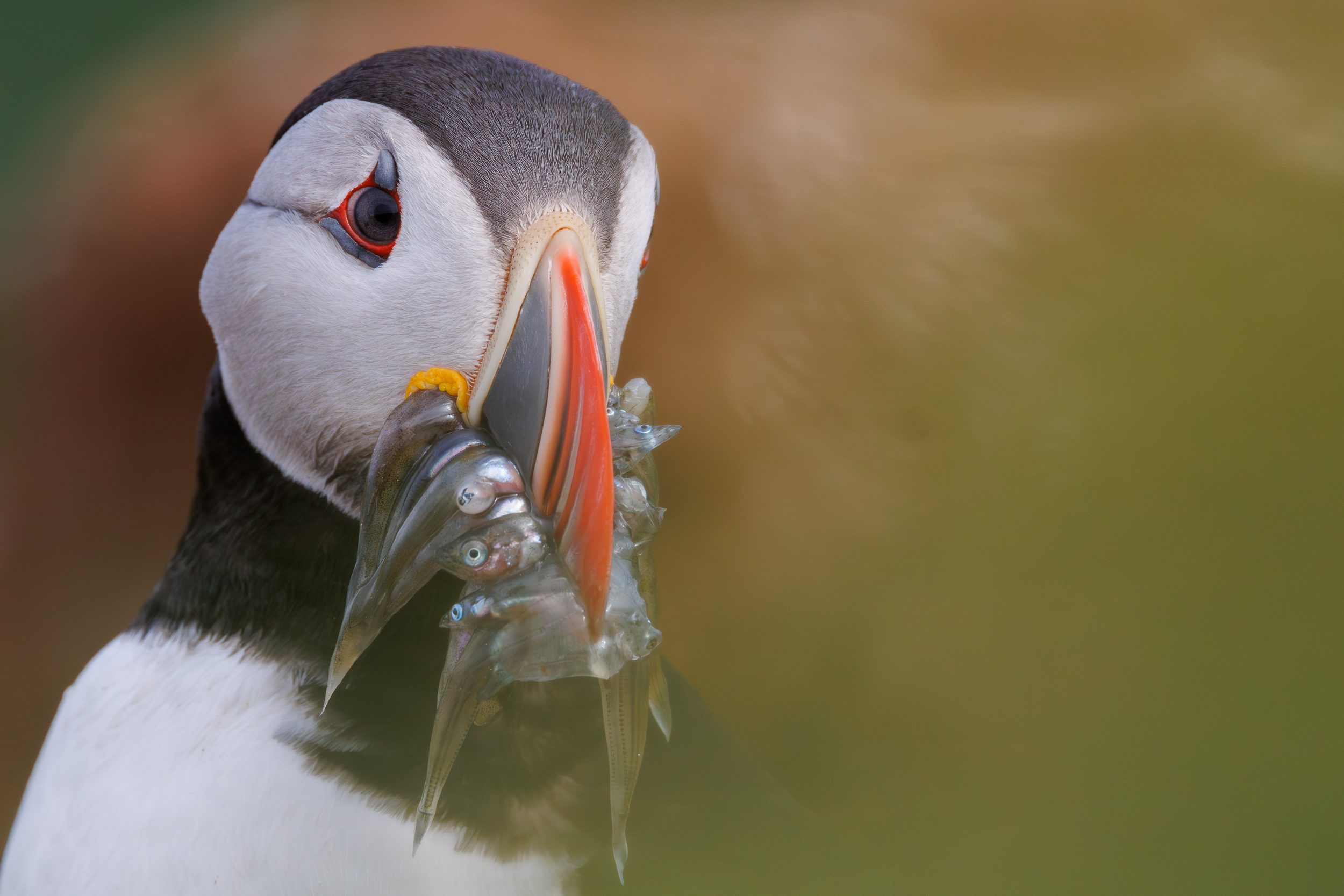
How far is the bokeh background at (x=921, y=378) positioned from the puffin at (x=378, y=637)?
0.28m

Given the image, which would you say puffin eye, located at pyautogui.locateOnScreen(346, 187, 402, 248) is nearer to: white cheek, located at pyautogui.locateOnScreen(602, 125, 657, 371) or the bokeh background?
white cheek, located at pyautogui.locateOnScreen(602, 125, 657, 371)

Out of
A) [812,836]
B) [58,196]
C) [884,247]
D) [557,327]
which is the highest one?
[884,247]

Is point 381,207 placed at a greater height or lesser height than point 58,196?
greater

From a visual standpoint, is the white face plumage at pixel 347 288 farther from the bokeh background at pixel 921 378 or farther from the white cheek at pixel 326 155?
the bokeh background at pixel 921 378

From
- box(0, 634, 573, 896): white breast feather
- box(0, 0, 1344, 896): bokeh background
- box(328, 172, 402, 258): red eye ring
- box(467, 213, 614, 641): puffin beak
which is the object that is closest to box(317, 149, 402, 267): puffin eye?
box(328, 172, 402, 258): red eye ring

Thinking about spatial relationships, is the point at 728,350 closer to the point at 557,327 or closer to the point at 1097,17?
the point at 1097,17

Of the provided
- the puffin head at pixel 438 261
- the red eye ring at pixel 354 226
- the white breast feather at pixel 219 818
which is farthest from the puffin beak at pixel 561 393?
the white breast feather at pixel 219 818

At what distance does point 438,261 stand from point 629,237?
0.18 m

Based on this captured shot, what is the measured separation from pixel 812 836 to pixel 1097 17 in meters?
1.28

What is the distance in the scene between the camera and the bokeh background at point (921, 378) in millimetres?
860

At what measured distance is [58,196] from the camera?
79.4 inches

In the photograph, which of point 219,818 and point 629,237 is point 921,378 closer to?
point 629,237

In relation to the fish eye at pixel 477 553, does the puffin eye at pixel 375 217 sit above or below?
above

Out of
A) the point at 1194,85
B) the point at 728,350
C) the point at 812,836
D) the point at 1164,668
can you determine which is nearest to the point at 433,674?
the point at 812,836
